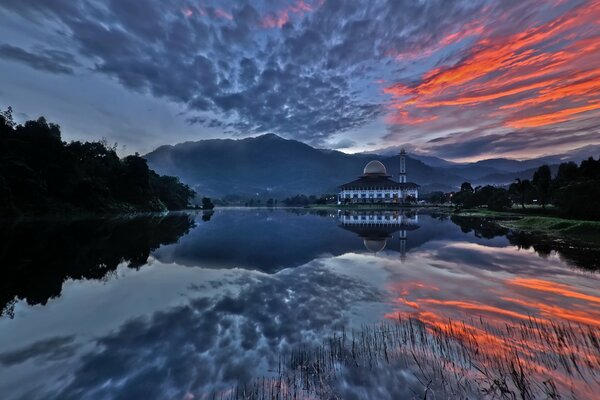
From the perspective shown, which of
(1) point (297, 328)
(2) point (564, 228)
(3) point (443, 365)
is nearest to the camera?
(3) point (443, 365)

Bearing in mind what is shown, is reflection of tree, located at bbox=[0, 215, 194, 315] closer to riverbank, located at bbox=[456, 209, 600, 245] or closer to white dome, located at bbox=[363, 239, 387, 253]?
white dome, located at bbox=[363, 239, 387, 253]

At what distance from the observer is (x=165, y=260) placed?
24.9 m

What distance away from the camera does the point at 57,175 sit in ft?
237

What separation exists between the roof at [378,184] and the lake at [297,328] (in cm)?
13609

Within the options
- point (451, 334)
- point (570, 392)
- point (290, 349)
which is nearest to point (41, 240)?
point (290, 349)

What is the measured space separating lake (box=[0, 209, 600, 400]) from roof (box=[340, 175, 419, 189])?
136091 millimetres

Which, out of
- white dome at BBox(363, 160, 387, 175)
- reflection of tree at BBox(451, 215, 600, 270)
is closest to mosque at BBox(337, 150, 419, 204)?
white dome at BBox(363, 160, 387, 175)

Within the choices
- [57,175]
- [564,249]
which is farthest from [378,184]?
[564,249]

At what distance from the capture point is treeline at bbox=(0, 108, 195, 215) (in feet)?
198

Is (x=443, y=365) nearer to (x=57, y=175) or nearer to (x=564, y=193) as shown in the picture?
(x=564, y=193)

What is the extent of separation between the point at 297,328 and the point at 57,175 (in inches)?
3292

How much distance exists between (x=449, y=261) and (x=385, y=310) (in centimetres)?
1395

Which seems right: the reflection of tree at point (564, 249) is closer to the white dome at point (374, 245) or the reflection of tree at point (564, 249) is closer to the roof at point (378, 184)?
the white dome at point (374, 245)

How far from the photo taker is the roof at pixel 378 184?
158m
